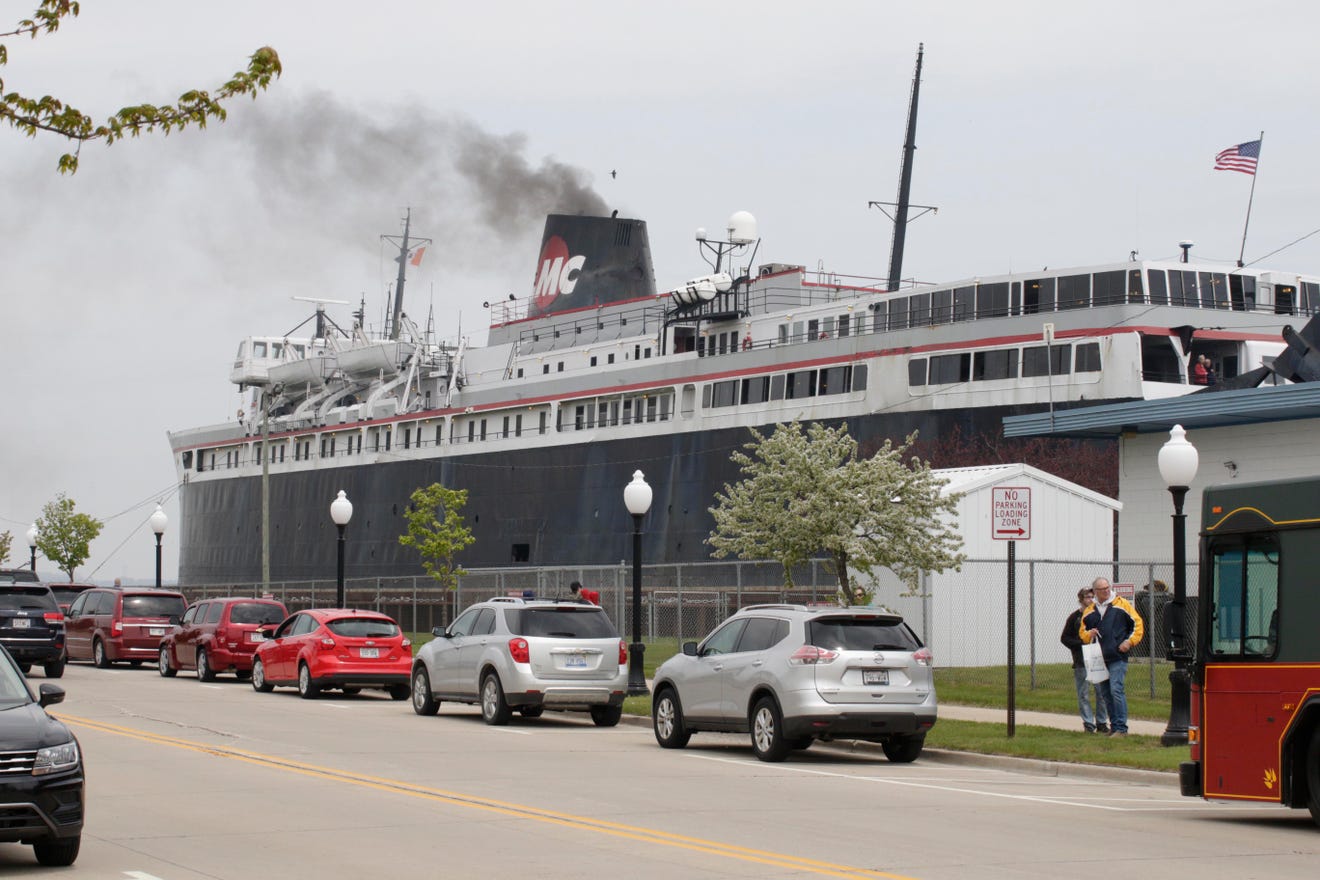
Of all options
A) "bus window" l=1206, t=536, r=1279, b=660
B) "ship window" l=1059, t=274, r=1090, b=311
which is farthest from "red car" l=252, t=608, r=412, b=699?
"ship window" l=1059, t=274, r=1090, b=311

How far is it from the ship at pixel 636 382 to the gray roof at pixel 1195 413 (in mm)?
4292

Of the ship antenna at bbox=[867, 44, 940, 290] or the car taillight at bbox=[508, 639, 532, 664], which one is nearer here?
the car taillight at bbox=[508, 639, 532, 664]

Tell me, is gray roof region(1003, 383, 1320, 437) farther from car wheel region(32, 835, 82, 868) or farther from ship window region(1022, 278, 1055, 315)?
car wheel region(32, 835, 82, 868)

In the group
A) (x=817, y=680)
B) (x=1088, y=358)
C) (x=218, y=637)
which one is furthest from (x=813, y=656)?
(x=1088, y=358)

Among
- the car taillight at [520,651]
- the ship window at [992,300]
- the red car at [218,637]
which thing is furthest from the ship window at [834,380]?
the car taillight at [520,651]

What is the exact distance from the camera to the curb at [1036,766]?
15188mm

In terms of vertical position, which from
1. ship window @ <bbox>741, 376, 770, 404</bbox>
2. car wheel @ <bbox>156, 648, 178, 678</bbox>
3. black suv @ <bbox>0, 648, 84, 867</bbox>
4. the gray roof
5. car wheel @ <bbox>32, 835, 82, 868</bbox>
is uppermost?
ship window @ <bbox>741, 376, 770, 404</bbox>

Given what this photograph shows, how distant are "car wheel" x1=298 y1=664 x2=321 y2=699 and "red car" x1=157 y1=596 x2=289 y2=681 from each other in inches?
120

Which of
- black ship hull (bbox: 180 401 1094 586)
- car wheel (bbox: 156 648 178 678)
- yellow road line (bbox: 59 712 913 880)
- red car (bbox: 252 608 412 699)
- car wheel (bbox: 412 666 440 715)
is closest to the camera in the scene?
yellow road line (bbox: 59 712 913 880)

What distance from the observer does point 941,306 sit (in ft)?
156

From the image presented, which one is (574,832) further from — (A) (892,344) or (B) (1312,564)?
(A) (892,344)

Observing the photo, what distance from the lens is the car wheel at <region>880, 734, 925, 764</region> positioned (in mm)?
16672

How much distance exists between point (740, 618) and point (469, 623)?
543cm

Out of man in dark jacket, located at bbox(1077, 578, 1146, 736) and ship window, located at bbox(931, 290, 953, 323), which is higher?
ship window, located at bbox(931, 290, 953, 323)
